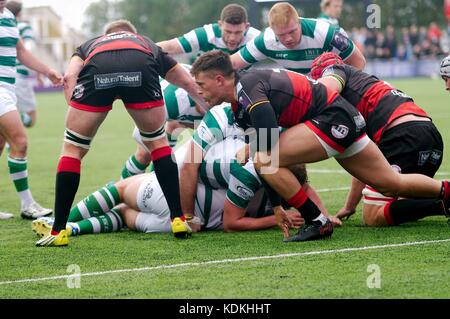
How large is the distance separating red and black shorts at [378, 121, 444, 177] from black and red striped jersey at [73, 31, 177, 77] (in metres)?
1.81

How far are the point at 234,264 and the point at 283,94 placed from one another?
1.38 m

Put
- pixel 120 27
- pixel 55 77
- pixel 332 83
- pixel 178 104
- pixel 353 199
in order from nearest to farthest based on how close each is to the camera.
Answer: pixel 332 83, pixel 353 199, pixel 120 27, pixel 55 77, pixel 178 104

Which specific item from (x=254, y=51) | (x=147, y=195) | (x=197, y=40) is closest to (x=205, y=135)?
(x=147, y=195)

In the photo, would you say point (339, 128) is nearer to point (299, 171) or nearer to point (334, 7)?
point (299, 171)

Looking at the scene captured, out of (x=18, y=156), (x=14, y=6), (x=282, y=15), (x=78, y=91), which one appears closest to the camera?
(x=78, y=91)

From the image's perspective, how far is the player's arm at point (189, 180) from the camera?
722cm

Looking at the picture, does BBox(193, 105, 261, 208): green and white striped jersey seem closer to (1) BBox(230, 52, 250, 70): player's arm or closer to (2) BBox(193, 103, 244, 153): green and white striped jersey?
(2) BBox(193, 103, 244, 153): green and white striped jersey

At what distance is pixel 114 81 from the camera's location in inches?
260

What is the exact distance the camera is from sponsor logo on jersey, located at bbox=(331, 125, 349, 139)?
20.9 feet

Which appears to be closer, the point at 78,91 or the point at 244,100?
the point at 244,100

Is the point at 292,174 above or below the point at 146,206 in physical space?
above

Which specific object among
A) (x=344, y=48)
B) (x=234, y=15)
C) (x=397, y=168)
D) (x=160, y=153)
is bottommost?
(x=397, y=168)

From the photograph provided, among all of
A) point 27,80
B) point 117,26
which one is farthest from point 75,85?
point 27,80

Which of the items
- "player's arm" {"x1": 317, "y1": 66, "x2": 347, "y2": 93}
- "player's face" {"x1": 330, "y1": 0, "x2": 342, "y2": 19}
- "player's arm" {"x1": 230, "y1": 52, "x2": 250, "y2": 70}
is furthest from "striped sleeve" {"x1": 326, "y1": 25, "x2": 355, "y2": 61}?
"player's face" {"x1": 330, "y1": 0, "x2": 342, "y2": 19}
